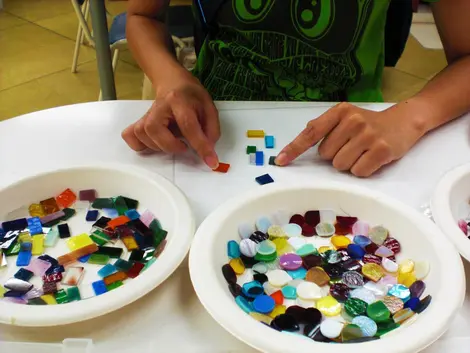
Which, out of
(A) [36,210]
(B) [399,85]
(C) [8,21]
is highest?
(A) [36,210]

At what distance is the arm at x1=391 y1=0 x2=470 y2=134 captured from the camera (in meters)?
0.69

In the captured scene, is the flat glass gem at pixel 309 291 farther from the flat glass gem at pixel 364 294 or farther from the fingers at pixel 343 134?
the fingers at pixel 343 134

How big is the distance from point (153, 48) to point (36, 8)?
95.2 inches

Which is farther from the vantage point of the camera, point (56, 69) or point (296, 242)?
point (56, 69)

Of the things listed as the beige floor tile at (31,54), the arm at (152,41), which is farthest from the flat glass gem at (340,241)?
the beige floor tile at (31,54)

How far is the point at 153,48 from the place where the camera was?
839 mm

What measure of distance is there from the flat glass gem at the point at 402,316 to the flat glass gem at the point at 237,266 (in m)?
0.14

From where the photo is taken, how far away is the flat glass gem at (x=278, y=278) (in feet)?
1.58

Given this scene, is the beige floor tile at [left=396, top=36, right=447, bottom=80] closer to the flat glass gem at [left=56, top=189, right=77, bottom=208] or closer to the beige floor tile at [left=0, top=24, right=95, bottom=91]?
the beige floor tile at [left=0, top=24, right=95, bottom=91]

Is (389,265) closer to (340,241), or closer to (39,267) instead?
(340,241)

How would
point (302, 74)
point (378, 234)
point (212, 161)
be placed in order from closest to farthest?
point (378, 234) < point (212, 161) < point (302, 74)

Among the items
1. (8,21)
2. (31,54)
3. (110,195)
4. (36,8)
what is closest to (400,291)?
(110,195)

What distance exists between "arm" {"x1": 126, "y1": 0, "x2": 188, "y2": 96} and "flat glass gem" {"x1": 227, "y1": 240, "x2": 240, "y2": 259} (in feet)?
1.10

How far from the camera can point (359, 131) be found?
633mm
